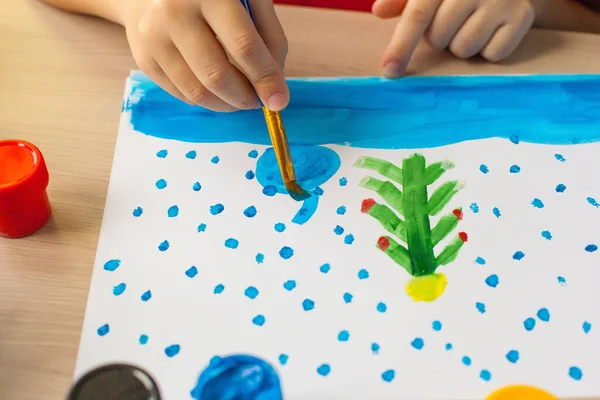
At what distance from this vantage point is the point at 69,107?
2.29ft

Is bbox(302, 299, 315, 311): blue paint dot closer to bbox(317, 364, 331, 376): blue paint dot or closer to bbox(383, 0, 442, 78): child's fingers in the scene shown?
bbox(317, 364, 331, 376): blue paint dot

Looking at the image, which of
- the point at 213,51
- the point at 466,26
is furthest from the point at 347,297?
the point at 466,26

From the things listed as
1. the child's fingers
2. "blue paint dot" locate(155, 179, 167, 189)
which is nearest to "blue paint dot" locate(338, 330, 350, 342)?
"blue paint dot" locate(155, 179, 167, 189)

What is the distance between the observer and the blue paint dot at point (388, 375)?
49cm

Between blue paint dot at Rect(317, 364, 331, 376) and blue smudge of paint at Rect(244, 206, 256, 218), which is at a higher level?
blue smudge of paint at Rect(244, 206, 256, 218)

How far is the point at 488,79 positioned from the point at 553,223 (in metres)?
0.24

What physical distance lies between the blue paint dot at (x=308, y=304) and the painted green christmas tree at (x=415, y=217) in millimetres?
87

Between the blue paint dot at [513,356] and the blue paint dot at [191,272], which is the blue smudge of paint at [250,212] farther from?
the blue paint dot at [513,356]

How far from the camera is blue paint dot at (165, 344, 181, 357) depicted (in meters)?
0.50

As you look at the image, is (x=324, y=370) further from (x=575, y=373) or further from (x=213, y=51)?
(x=213, y=51)

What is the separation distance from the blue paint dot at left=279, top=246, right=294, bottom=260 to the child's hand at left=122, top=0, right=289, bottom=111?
0.16m

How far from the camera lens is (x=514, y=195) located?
0.62 metres

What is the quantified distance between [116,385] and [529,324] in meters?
0.34

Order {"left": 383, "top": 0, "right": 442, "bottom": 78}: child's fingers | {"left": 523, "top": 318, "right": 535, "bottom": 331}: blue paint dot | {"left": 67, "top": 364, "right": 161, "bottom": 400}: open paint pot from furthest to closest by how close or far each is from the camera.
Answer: {"left": 383, "top": 0, "right": 442, "bottom": 78}: child's fingers
{"left": 523, "top": 318, "right": 535, "bottom": 331}: blue paint dot
{"left": 67, "top": 364, "right": 161, "bottom": 400}: open paint pot
